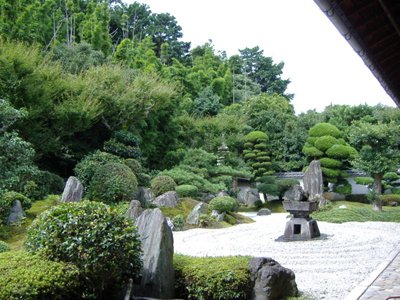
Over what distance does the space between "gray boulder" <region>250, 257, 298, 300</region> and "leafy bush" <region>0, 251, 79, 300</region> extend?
A: 246 cm

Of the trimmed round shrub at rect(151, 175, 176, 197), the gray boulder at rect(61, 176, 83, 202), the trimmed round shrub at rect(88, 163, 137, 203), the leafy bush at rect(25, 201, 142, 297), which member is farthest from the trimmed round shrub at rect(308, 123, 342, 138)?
the leafy bush at rect(25, 201, 142, 297)

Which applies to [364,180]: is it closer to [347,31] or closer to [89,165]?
[89,165]

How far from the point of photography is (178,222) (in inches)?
625

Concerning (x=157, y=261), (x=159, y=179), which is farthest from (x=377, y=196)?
(x=157, y=261)

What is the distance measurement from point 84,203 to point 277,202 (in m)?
23.0

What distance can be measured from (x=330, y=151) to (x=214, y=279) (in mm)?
23714

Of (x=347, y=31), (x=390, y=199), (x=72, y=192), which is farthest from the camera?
(x=390, y=199)

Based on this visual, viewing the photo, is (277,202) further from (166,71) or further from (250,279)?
(250,279)

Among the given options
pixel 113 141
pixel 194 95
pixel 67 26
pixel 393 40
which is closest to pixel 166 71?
pixel 194 95

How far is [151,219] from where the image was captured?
650cm

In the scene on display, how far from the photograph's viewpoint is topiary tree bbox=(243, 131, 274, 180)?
3011cm

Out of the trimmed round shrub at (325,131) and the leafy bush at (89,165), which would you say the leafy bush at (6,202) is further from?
the trimmed round shrub at (325,131)

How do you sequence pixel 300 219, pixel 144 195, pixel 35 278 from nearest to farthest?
pixel 35 278, pixel 300 219, pixel 144 195

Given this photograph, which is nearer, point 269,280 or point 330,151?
point 269,280
